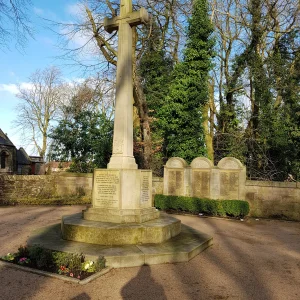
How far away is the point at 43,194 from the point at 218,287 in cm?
1389

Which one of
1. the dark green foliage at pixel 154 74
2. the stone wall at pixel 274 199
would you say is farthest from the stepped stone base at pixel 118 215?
the dark green foliage at pixel 154 74

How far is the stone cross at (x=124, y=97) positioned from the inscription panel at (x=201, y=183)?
6539 millimetres

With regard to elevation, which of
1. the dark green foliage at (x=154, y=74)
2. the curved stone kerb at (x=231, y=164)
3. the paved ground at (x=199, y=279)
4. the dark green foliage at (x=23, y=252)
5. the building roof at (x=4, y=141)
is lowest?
the paved ground at (x=199, y=279)

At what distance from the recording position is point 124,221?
6461 millimetres

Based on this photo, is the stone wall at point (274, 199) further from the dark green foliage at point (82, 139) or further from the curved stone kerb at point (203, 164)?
the dark green foliage at point (82, 139)

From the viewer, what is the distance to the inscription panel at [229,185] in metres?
12.4

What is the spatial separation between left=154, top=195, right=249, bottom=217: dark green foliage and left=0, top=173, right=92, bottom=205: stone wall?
185 inches

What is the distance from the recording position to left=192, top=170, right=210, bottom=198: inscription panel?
12.9m

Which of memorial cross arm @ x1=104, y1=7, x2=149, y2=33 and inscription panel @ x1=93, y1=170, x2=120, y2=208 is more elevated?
memorial cross arm @ x1=104, y1=7, x2=149, y2=33

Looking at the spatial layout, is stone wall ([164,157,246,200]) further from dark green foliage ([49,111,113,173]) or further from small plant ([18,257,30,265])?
small plant ([18,257,30,265])

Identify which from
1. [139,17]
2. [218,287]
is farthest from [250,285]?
[139,17]

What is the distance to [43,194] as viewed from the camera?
54.3ft

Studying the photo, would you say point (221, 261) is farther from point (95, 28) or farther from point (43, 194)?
point (95, 28)

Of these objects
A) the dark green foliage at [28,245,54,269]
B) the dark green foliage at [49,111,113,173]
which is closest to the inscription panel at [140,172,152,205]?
the dark green foliage at [28,245,54,269]
